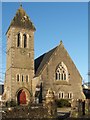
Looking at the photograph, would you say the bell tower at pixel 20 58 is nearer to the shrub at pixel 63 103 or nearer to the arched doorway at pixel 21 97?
the arched doorway at pixel 21 97

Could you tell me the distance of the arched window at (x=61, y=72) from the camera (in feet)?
150

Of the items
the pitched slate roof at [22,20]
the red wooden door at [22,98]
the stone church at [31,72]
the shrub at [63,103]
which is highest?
the pitched slate roof at [22,20]

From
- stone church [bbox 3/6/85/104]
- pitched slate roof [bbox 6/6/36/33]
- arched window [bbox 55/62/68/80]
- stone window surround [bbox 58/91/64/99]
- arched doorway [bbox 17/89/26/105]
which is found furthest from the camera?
pitched slate roof [bbox 6/6/36/33]

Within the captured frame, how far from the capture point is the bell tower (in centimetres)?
4434

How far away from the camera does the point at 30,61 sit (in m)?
46.3

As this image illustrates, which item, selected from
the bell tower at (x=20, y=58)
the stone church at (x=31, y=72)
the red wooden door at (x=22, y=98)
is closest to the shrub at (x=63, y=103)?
the stone church at (x=31, y=72)

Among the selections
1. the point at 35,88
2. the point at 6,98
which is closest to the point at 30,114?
the point at 35,88

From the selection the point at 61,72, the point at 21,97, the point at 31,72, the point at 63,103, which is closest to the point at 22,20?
the point at 31,72

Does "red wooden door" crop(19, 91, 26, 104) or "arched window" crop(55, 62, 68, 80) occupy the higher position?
"arched window" crop(55, 62, 68, 80)

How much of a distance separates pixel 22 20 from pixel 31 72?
938 centimetres

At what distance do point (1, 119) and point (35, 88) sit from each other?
29.1 m

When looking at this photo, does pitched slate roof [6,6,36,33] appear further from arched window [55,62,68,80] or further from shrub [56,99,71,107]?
shrub [56,99,71,107]

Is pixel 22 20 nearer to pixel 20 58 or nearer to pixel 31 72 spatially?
pixel 20 58

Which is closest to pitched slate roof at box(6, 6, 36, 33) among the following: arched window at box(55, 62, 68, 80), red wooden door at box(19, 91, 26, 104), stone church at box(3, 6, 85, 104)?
stone church at box(3, 6, 85, 104)
